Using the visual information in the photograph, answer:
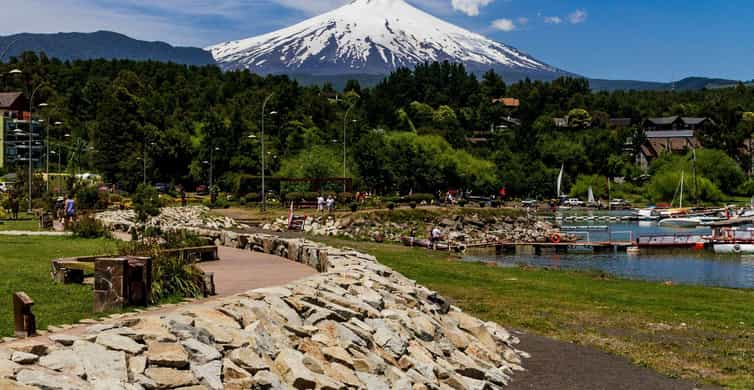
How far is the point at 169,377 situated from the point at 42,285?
26.7 ft

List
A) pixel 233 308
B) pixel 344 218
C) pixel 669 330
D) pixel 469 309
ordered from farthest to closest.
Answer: pixel 344 218 → pixel 469 309 → pixel 669 330 → pixel 233 308

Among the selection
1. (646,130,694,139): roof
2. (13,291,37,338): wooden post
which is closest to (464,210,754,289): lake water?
(13,291,37,338): wooden post

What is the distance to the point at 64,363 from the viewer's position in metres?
9.52

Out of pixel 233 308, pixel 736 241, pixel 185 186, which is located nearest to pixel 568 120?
pixel 185 186

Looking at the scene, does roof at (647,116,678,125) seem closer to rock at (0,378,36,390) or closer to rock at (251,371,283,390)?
rock at (251,371,283,390)

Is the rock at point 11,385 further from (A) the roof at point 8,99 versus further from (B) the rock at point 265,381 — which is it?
(A) the roof at point 8,99

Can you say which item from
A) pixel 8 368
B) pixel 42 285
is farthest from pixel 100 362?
pixel 42 285

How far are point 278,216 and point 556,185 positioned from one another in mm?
82620

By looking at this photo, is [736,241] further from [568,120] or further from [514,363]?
[568,120]

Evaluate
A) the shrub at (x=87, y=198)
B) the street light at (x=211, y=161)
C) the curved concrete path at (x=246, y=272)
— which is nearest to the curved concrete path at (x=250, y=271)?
the curved concrete path at (x=246, y=272)

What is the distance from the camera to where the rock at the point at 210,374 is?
10.2 metres

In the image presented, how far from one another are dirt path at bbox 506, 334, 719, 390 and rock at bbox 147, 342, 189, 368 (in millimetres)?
6820

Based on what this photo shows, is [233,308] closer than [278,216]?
Yes

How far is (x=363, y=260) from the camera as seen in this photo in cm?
2258
